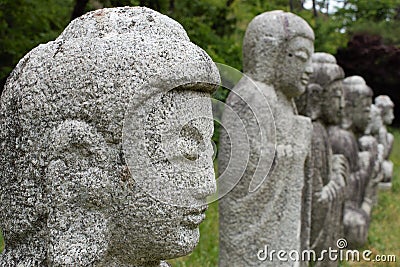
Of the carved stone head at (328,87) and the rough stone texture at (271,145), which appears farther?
the carved stone head at (328,87)

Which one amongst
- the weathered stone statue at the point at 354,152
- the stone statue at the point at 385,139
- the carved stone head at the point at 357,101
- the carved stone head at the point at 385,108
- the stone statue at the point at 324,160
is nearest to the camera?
the stone statue at the point at 324,160

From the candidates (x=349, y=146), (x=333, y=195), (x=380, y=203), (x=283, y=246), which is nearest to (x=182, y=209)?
(x=283, y=246)

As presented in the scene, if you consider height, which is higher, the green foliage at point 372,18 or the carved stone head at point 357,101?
the carved stone head at point 357,101

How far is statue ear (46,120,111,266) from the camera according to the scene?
185cm

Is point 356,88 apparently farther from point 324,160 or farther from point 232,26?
point 232,26

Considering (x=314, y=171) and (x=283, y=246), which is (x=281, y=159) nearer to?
(x=283, y=246)

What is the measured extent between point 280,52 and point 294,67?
0.45 feet

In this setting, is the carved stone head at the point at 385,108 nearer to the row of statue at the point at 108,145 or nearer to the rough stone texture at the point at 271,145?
the rough stone texture at the point at 271,145

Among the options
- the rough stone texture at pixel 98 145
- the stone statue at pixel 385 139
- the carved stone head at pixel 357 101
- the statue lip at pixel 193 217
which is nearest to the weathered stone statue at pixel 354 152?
the carved stone head at pixel 357 101

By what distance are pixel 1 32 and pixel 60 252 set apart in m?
5.03

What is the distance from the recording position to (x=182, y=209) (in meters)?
1.96

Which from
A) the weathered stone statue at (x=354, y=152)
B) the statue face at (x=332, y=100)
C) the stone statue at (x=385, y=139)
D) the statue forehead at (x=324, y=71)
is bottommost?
the stone statue at (x=385, y=139)

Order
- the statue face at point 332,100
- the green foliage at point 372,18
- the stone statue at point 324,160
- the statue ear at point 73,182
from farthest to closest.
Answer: the green foliage at point 372,18, the statue face at point 332,100, the stone statue at point 324,160, the statue ear at point 73,182

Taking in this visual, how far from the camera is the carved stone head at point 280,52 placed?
410cm
